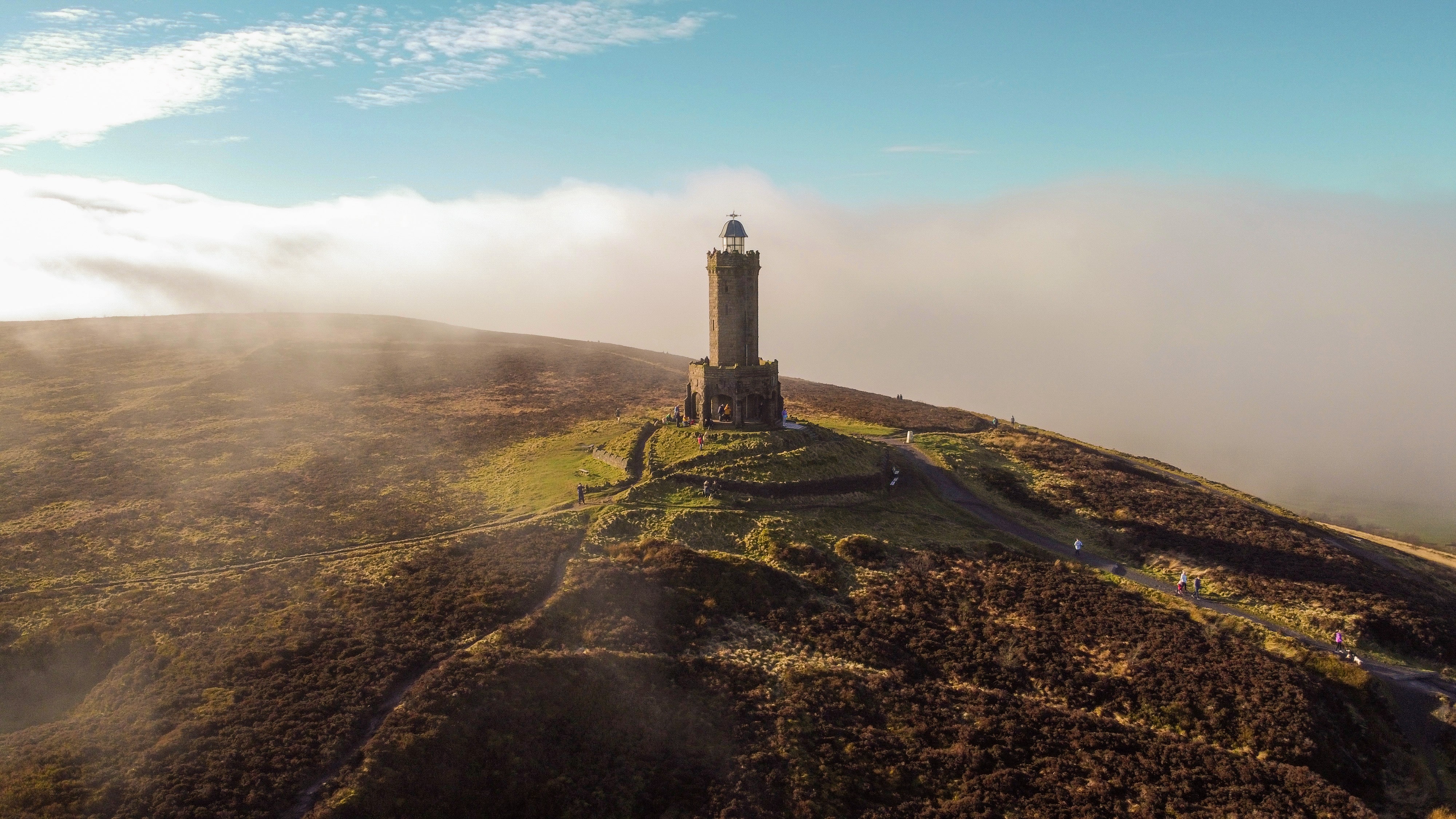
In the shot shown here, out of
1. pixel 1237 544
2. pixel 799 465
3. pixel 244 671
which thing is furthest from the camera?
pixel 799 465

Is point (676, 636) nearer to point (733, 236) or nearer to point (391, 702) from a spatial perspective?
point (391, 702)

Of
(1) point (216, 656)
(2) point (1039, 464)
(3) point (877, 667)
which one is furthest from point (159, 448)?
(2) point (1039, 464)

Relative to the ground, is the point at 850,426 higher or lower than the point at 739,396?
lower

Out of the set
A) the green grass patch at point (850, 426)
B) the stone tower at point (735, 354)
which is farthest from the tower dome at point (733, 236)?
the green grass patch at point (850, 426)

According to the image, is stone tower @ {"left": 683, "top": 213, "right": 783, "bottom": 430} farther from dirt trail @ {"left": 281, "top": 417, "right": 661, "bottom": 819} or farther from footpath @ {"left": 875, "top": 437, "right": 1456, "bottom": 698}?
dirt trail @ {"left": 281, "top": 417, "right": 661, "bottom": 819}

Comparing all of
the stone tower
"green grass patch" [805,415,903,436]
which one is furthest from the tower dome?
"green grass patch" [805,415,903,436]

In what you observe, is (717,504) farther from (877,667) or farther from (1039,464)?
(1039,464)

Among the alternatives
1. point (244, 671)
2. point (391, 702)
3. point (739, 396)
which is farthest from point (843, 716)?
point (739, 396)
